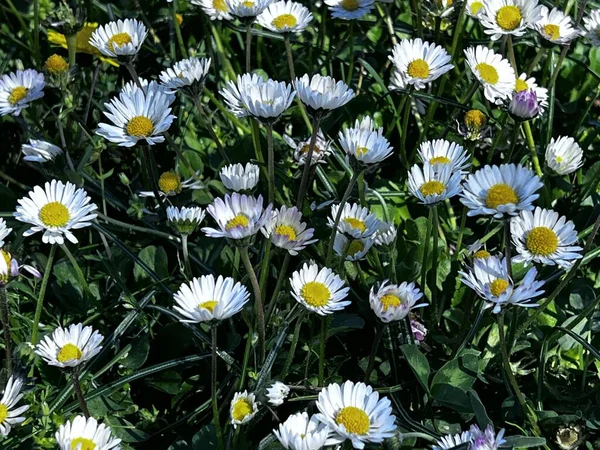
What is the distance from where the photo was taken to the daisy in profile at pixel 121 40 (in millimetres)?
2346

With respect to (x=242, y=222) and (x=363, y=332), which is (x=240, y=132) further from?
(x=242, y=222)

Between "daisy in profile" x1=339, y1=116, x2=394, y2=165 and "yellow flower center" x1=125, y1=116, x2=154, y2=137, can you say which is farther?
"yellow flower center" x1=125, y1=116, x2=154, y2=137

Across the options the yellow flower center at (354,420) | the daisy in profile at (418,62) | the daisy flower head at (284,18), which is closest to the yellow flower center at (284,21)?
the daisy flower head at (284,18)

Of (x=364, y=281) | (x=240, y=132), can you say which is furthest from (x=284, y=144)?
(x=364, y=281)

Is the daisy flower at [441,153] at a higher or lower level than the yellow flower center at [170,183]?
higher

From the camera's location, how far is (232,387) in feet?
6.81

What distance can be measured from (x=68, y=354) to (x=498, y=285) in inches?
36.9

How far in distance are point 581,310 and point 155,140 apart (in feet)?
3.94

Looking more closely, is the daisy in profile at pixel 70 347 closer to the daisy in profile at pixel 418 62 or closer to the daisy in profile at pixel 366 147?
the daisy in profile at pixel 366 147

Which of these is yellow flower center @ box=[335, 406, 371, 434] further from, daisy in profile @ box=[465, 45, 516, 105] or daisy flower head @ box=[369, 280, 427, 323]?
daisy in profile @ box=[465, 45, 516, 105]

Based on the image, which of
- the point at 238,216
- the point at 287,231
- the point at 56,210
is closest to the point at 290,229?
the point at 287,231

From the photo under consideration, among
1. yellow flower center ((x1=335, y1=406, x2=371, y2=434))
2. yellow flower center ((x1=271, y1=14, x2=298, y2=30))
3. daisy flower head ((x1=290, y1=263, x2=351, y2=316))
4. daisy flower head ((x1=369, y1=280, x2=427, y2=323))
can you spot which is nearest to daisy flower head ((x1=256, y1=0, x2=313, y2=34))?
yellow flower center ((x1=271, y1=14, x2=298, y2=30))

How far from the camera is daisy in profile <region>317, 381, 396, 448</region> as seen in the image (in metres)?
1.68

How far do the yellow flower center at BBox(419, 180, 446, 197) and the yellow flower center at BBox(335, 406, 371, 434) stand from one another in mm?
581
